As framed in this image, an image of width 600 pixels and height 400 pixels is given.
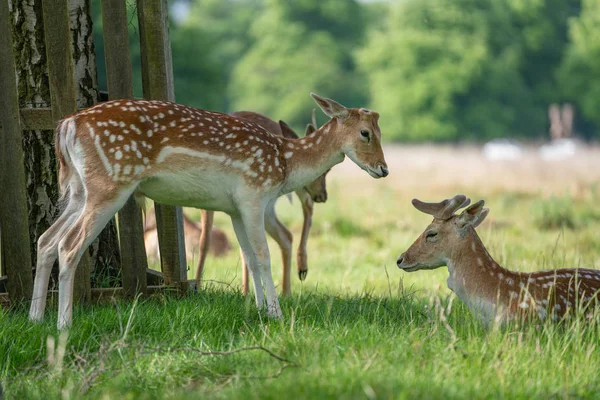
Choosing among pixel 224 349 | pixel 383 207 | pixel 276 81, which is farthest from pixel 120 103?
pixel 276 81

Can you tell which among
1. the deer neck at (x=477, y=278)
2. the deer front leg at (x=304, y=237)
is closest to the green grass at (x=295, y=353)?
the deer neck at (x=477, y=278)

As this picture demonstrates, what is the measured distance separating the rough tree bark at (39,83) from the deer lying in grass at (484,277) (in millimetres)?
2434

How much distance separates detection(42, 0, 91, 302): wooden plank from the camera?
6012mm

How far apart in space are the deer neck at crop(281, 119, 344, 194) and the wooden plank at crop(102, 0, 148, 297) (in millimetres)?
1036

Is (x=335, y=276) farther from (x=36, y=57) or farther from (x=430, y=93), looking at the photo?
(x=430, y=93)

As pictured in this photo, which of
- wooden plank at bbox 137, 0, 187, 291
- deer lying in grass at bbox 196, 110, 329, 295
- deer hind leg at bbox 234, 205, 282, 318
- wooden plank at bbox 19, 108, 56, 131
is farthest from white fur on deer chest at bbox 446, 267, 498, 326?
wooden plank at bbox 19, 108, 56, 131

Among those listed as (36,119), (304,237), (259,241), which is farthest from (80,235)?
(304,237)

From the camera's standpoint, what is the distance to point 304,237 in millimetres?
8906

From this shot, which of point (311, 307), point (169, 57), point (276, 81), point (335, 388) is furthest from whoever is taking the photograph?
point (276, 81)

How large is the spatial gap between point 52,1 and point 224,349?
2544 millimetres

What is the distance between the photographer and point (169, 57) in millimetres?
6707

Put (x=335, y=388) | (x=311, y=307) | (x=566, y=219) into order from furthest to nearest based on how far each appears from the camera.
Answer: (x=566, y=219) → (x=311, y=307) → (x=335, y=388)

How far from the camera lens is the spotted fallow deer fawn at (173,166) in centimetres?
554

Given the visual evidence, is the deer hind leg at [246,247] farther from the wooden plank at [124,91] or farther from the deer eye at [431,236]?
the deer eye at [431,236]
